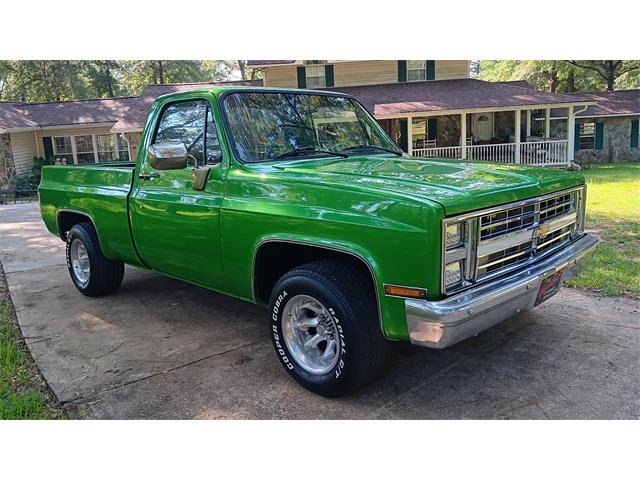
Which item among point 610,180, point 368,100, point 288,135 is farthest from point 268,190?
point 368,100

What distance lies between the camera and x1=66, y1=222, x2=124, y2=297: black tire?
577 centimetres

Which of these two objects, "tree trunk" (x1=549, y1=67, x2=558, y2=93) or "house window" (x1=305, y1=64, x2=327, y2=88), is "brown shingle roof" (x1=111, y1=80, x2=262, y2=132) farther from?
"tree trunk" (x1=549, y1=67, x2=558, y2=93)

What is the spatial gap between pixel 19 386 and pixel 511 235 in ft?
11.9

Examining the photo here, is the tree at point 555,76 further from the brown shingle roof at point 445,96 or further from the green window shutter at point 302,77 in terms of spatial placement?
the green window shutter at point 302,77

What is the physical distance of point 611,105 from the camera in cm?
2778

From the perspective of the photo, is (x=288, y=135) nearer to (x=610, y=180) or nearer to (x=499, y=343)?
(x=499, y=343)

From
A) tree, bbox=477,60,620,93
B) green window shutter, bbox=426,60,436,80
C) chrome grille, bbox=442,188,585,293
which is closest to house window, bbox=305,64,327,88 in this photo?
green window shutter, bbox=426,60,436,80

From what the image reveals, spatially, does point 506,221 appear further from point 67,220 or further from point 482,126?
point 482,126

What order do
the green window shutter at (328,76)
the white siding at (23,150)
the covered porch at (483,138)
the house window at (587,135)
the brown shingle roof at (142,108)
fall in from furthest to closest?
the house window at (587,135) → the white siding at (23,150) → the green window shutter at (328,76) → the brown shingle roof at (142,108) → the covered porch at (483,138)

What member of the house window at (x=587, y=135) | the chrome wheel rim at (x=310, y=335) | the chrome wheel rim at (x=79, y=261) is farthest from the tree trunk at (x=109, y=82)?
the chrome wheel rim at (x=310, y=335)

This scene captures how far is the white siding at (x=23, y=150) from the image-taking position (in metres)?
24.1

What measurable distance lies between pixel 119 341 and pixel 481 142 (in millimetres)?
20920

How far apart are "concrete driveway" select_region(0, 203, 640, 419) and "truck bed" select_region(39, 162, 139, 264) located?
761 millimetres

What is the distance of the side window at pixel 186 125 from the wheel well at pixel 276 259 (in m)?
1.00
